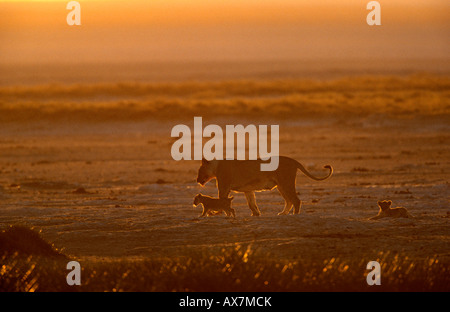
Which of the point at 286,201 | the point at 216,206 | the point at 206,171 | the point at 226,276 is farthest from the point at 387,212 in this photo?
the point at 226,276

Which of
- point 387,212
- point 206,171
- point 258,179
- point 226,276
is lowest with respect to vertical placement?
point 226,276

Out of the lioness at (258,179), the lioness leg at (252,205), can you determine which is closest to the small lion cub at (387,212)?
the lioness at (258,179)

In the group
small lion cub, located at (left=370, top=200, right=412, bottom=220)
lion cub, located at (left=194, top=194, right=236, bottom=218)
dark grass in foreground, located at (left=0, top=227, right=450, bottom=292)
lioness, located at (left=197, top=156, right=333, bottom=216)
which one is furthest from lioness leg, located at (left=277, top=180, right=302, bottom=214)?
dark grass in foreground, located at (left=0, top=227, right=450, bottom=292)

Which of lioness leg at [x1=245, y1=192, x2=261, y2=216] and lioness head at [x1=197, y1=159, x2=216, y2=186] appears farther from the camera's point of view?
lioness head at [x1=197, y1=159, x2=216, y2=186]

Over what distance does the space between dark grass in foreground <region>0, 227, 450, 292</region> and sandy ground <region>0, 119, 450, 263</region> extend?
4.58 feet

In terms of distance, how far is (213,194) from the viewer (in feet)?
79.7

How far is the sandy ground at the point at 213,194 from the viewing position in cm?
1623

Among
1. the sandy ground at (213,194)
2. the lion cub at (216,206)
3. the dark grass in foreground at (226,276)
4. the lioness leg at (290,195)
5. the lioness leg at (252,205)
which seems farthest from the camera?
the lioness leg at (252,205)

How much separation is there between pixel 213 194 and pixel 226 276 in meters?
12.0

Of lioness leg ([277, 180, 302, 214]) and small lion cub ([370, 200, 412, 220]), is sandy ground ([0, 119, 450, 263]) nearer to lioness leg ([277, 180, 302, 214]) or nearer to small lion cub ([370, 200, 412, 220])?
small lion cub ([370, 200, 412, 220])

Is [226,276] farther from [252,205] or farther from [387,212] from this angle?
[252,205]

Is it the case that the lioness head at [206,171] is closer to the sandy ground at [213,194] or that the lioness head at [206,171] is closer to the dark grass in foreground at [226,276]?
the sandy ground at [213,194]

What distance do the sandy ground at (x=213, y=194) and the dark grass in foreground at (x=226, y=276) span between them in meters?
1.40

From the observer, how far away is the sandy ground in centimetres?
1623
